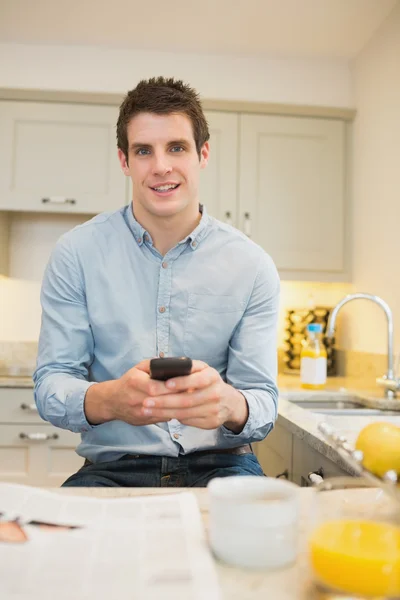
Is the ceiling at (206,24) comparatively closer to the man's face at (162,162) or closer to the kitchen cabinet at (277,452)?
the man's face at (162,162)

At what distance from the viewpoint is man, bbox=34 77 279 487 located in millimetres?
1263

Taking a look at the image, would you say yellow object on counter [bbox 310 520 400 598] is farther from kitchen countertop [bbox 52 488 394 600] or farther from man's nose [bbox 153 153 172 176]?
man's nose [bbox 153 153 172 176]

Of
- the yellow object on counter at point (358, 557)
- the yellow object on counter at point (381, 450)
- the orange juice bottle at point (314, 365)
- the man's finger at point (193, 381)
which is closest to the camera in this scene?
the yellow object on counter at point (358, 557)

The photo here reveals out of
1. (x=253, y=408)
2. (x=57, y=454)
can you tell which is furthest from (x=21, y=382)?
(x=253, y=408)

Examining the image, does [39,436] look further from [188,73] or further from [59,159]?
[188,73]

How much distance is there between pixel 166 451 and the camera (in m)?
1.28

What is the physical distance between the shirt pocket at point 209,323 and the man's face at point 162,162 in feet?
0.78

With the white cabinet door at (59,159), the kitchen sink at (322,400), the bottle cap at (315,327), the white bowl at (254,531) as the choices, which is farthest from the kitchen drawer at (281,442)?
the white cabinet door at (59,159)

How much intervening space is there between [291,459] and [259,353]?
20.0 inches

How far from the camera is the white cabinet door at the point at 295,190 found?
2.86 m

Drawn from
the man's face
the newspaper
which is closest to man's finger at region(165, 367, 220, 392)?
the newspaper

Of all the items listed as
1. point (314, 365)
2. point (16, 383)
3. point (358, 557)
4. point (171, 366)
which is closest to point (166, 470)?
point (171, 366)

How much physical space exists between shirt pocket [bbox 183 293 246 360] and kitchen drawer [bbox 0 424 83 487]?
1.30 m

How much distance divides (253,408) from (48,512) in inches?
23.0
